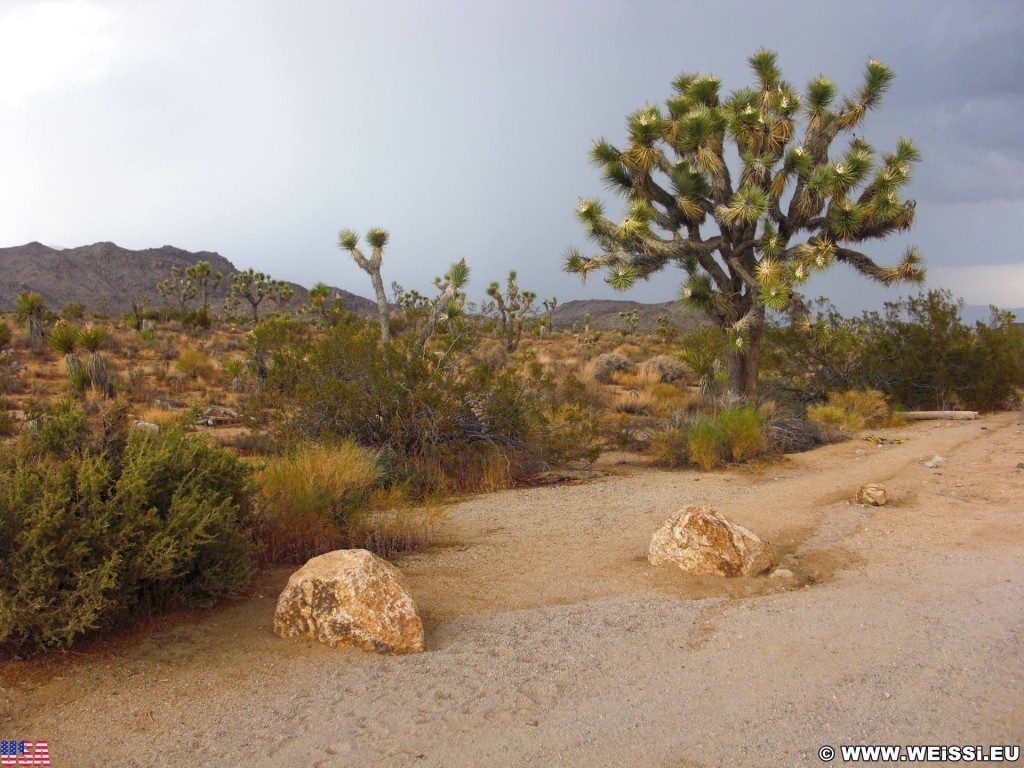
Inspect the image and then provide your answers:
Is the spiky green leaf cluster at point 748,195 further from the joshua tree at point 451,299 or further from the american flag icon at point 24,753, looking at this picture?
the american flag icon at point 24,753

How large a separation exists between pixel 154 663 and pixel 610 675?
255cm

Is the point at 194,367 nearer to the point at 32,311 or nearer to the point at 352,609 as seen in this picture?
the point at 32,311

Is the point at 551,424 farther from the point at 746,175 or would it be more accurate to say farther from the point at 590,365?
the point at 590,365

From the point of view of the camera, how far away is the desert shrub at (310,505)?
19.2 ft

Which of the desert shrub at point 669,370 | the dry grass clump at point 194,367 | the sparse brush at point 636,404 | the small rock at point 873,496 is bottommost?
the small rock at point 873,496

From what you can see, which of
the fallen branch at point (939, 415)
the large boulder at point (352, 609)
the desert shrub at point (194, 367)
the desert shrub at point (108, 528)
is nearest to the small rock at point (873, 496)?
the large boulder at point (352, 609)

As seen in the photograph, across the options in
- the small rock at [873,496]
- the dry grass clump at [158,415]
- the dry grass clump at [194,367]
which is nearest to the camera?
the small rock at [873,496]

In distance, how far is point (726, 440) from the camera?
11.3 metres

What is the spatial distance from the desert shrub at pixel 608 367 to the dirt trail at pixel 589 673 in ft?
55.2

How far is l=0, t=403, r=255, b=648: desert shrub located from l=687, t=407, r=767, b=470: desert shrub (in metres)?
7.73

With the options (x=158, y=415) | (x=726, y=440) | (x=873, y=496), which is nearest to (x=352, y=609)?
(x=873, y=496)

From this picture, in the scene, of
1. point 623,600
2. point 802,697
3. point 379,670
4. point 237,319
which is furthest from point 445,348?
point 237,319

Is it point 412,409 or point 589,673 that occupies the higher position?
point 412,409

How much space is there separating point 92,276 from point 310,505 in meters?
96.3
